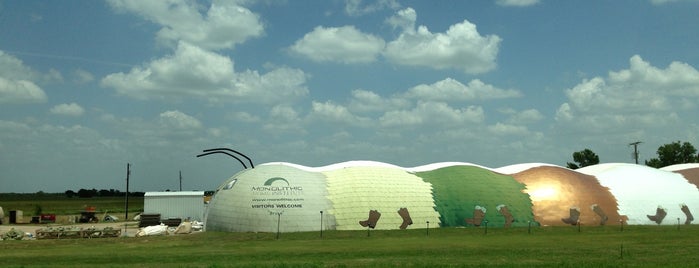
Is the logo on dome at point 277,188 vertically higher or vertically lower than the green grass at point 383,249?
higher

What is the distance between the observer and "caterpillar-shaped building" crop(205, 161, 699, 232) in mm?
57469

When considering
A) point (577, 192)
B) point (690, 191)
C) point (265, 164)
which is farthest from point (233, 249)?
point (690, 191)

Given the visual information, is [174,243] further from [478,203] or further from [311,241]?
[478,203]

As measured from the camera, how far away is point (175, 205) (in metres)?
82.2

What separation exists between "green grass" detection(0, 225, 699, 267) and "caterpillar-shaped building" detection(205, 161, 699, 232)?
3.36 m

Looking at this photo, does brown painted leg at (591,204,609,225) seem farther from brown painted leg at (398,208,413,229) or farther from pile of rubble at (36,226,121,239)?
pile of rubble at (36,226,121,239)

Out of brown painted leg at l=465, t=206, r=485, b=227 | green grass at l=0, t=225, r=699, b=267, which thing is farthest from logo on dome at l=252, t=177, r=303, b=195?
brown painted leg at l=465, t=206, r=485, b=227

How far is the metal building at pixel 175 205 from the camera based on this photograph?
268ft

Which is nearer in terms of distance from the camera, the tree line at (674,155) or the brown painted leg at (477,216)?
the brown painted leg at (477,216)

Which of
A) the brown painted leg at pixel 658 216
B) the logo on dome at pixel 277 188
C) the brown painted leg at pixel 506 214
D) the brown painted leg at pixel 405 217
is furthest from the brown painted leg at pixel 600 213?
the logo on dome at pixel 277 188

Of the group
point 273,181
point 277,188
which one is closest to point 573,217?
point 277,188

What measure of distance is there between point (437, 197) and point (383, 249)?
24.5 metres

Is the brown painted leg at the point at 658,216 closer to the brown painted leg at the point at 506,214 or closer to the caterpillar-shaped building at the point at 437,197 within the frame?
the caterpillar-shaped building at the point at 437,197

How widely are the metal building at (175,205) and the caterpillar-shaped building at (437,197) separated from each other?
2050 centimetres
